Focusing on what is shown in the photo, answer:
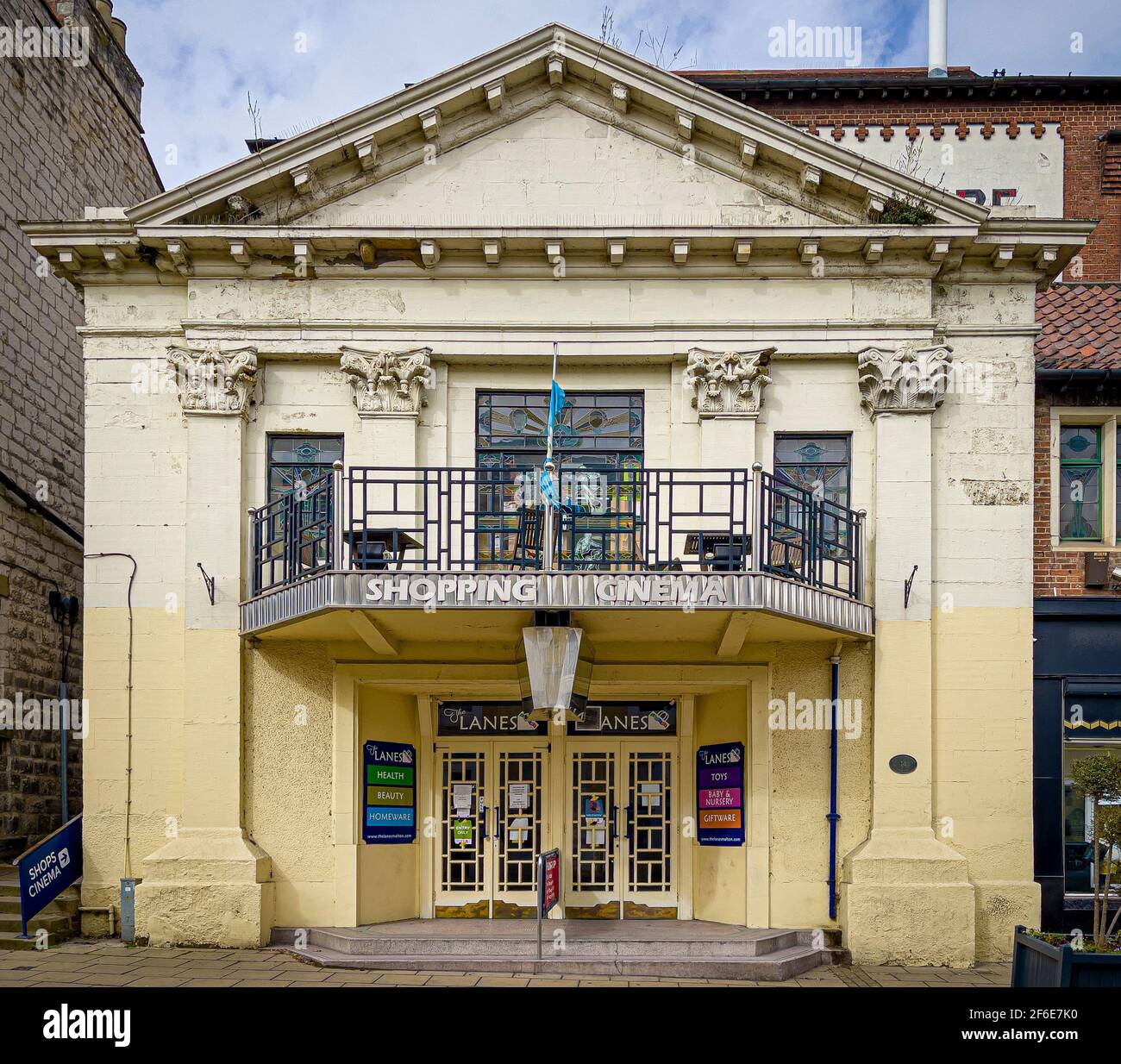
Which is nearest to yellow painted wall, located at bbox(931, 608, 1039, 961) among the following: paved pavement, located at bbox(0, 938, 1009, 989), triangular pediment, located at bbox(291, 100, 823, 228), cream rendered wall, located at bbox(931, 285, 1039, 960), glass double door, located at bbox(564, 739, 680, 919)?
cream rendered wall, located at bbox(931, 285, 1039, 960)

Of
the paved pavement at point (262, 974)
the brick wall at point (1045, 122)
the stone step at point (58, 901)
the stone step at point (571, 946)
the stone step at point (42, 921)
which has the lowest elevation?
the paved pavement at point (262, 974)

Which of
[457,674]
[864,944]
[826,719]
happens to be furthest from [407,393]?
[864,944]

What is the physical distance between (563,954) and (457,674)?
3445 millimetres

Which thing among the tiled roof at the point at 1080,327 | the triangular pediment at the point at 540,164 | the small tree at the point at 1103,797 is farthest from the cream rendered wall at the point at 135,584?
the tiled roof at the point at 1080,327

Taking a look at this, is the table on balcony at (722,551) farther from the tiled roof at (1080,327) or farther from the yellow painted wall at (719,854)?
the tiled roof at (1080,327)

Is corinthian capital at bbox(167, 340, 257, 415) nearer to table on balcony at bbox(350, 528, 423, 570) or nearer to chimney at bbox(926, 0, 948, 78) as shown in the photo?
table on balcony at bbox(350, 528, 423, 570)

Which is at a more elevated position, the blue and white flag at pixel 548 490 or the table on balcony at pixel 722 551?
the blue and white flag at pixel 548 490

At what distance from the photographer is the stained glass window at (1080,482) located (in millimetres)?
15391

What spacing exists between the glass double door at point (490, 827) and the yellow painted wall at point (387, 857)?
0.35 metres

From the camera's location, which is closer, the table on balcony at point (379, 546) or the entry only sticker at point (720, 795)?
the table on balcony at point (379, 546)

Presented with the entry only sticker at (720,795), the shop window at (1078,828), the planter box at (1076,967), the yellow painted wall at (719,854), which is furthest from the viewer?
the shop window at (1078,828)

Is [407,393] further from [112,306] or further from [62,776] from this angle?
[62,776]

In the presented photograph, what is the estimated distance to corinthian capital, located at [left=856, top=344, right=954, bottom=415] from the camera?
45.5 feet

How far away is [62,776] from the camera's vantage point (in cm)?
1555
